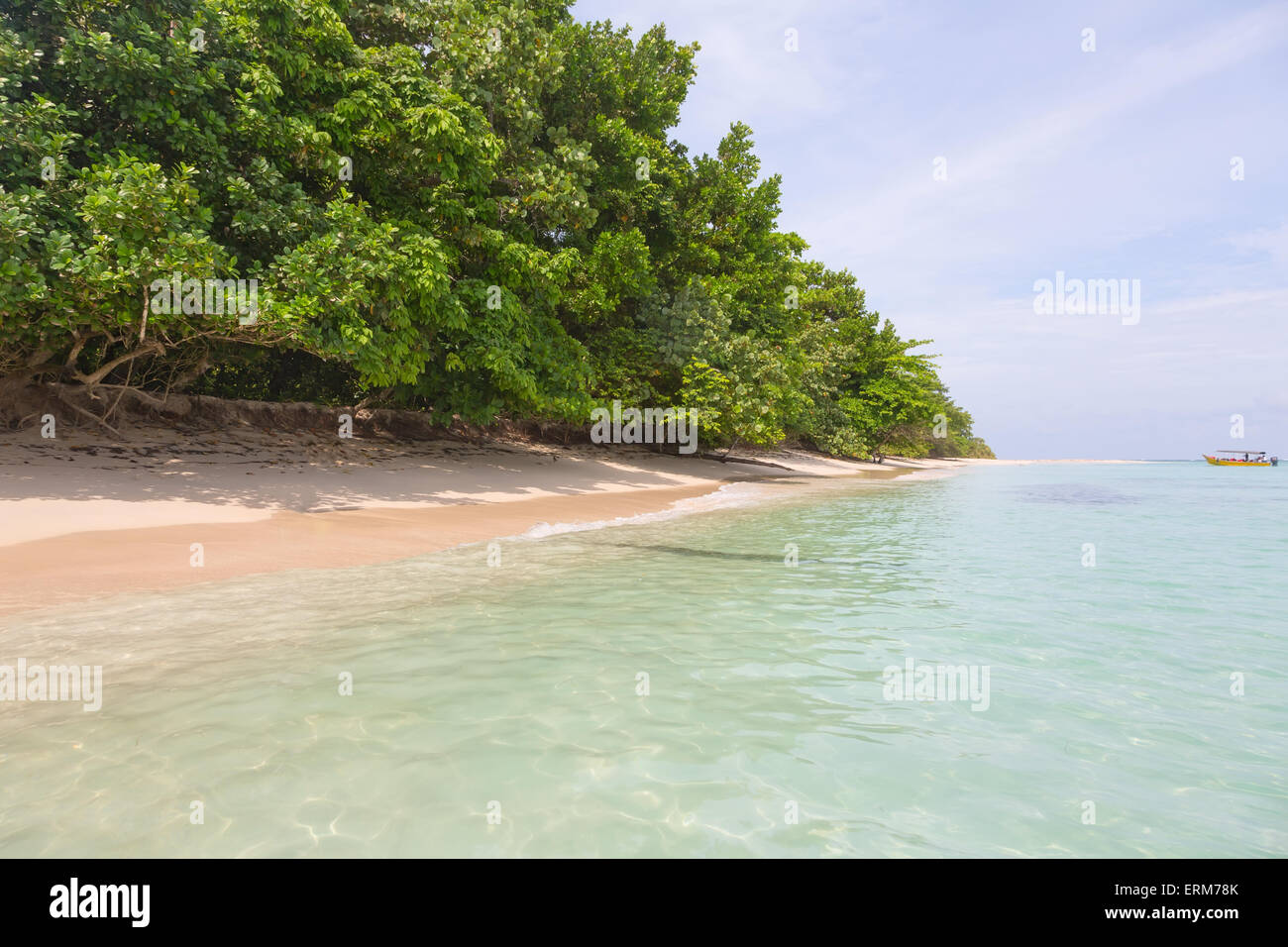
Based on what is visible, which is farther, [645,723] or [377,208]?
[377,208]

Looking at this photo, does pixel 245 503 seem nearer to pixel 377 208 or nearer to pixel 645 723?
pixel 377 208

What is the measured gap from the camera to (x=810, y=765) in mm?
3992

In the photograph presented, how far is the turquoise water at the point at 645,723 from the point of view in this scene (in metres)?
3.33

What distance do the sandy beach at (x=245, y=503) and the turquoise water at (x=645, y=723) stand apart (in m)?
1.57

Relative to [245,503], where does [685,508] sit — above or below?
below

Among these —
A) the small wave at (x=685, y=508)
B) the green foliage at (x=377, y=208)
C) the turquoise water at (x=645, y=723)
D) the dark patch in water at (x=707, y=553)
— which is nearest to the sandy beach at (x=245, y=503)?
the small wave at (x=685, y=508)

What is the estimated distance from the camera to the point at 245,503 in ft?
43.8

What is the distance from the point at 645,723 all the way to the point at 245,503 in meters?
12.0

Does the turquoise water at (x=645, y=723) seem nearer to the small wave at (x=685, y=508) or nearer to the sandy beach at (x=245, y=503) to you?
the sandy beach at (x=245, y=503)

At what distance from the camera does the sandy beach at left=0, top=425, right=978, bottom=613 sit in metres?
8.89

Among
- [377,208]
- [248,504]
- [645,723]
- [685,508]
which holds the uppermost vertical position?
[377,208]

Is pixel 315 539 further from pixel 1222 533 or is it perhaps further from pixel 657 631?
pixel 1222 533

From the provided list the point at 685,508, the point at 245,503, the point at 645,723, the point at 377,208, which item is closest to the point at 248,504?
the point at 245,503

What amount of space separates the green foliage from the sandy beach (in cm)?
221
